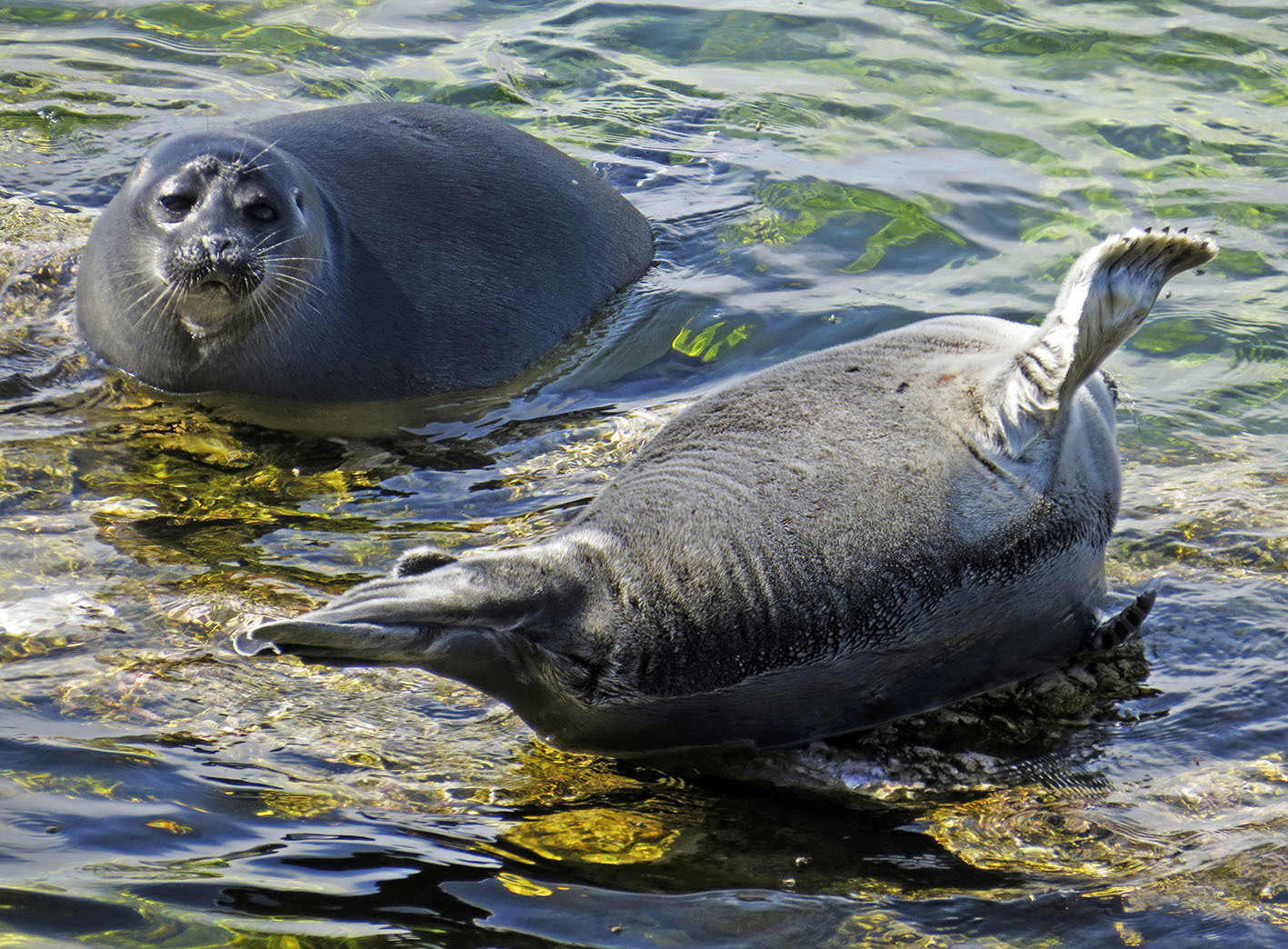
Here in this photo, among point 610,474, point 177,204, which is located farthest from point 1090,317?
point 177,204

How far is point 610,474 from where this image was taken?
5.49 meters

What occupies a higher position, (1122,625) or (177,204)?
(177,204)

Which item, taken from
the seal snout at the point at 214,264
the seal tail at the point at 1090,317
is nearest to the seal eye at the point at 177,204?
the seal snout at the point at 214,264

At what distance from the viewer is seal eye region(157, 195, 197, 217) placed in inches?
241

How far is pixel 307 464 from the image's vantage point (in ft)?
18.7

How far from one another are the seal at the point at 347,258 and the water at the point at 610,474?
26 cm

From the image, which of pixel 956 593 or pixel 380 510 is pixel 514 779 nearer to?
pixel 956 593

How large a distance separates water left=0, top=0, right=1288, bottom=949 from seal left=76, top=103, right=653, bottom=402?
0.26 meters

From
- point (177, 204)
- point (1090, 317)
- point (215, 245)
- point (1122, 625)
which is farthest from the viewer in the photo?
point (177, 204)

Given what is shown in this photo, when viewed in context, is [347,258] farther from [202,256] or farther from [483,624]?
[483,624]

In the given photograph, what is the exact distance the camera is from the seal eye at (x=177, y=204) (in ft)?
20.1

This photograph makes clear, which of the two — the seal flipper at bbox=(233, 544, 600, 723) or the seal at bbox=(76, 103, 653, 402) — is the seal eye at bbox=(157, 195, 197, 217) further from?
the seal flipper at bbox=(233, 544, 600, 723)

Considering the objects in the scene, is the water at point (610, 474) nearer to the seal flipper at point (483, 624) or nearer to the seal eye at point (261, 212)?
the seal flipper at point (483, 624)

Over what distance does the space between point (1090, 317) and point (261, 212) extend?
12.6 ft
